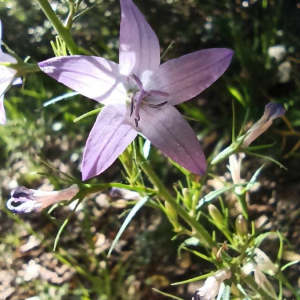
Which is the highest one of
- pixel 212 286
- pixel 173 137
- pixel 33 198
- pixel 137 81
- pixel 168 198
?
pixel 137 81

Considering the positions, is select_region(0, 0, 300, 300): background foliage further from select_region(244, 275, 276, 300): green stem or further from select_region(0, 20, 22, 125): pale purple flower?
select_region(0, 20, 22, 125): pale purple flower

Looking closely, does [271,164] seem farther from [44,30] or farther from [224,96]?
[44,30]

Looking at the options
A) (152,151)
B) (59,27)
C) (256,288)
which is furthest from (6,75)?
(152,151)

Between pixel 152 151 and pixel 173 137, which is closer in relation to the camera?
pixel 173 137

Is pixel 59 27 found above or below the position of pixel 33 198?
above

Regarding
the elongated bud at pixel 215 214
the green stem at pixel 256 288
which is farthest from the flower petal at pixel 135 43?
the green stem at pixel 256 288

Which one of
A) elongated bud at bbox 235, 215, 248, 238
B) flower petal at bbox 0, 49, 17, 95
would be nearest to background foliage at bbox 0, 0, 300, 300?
elongated bud at bbox 235, 215, 248, 238

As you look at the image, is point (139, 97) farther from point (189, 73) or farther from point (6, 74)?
point (6, 74)
